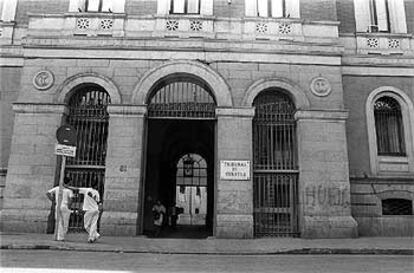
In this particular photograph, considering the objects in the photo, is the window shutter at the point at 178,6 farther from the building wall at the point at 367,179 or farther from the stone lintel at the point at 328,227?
the stone lintel at the point at 328,227

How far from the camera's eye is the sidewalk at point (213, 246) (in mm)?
9344

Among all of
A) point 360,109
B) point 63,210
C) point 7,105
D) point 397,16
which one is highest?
point 397,16

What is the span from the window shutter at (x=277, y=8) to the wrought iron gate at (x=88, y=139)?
685cm

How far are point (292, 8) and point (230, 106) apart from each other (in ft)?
15.2

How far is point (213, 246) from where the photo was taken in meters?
10.2

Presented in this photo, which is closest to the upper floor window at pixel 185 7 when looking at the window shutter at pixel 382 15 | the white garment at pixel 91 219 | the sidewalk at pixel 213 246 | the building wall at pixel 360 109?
the building wall at pixel 360 109

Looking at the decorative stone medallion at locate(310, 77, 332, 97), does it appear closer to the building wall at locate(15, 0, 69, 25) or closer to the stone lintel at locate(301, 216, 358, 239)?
the stone lintel at locate(301, 216, 358, 239)

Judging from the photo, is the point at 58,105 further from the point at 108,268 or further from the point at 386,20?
the point at 386,20

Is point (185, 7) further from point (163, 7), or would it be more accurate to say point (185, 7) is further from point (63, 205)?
point (63, 205)

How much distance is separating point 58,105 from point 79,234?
425cm

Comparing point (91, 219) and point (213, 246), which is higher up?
point (91, 219)

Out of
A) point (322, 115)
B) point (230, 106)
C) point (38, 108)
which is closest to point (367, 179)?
point (322, 115)

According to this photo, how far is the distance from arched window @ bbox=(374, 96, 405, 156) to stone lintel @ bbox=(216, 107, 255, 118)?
5.10 meters

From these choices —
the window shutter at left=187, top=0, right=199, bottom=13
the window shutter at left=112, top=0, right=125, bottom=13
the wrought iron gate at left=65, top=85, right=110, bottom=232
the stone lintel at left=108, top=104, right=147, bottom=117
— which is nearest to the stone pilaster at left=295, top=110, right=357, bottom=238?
the stone lintel at left=108, top=104, right=147, bottom=117
